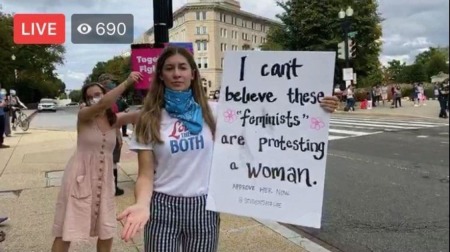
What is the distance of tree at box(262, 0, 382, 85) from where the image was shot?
41.2m

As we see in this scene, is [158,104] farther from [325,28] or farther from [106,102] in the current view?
[325,28]

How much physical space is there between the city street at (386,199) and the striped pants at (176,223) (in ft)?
3.78

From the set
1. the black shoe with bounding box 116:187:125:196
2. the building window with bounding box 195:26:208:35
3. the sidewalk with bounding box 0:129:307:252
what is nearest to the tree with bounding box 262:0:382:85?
the sidewalk with bounding box 0:129:307:252

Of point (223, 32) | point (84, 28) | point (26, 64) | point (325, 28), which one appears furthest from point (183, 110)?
point (223, 32)

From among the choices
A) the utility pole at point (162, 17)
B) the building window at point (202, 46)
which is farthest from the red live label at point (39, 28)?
the building window at point (202, 46)

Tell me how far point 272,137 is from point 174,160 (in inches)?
20.5

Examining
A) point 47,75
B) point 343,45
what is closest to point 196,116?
point 343,45

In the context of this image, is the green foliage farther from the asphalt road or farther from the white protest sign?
the white protest sign

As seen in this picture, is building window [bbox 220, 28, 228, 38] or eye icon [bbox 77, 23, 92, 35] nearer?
eye icon [bbox 77, 23, 92, 35]

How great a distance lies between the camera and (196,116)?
8.55 ft

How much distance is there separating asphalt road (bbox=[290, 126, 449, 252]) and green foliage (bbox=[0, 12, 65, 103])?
38.4 m

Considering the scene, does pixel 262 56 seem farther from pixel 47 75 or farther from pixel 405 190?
pixel 47 75

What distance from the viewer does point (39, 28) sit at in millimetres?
5699

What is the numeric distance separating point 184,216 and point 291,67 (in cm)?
93
